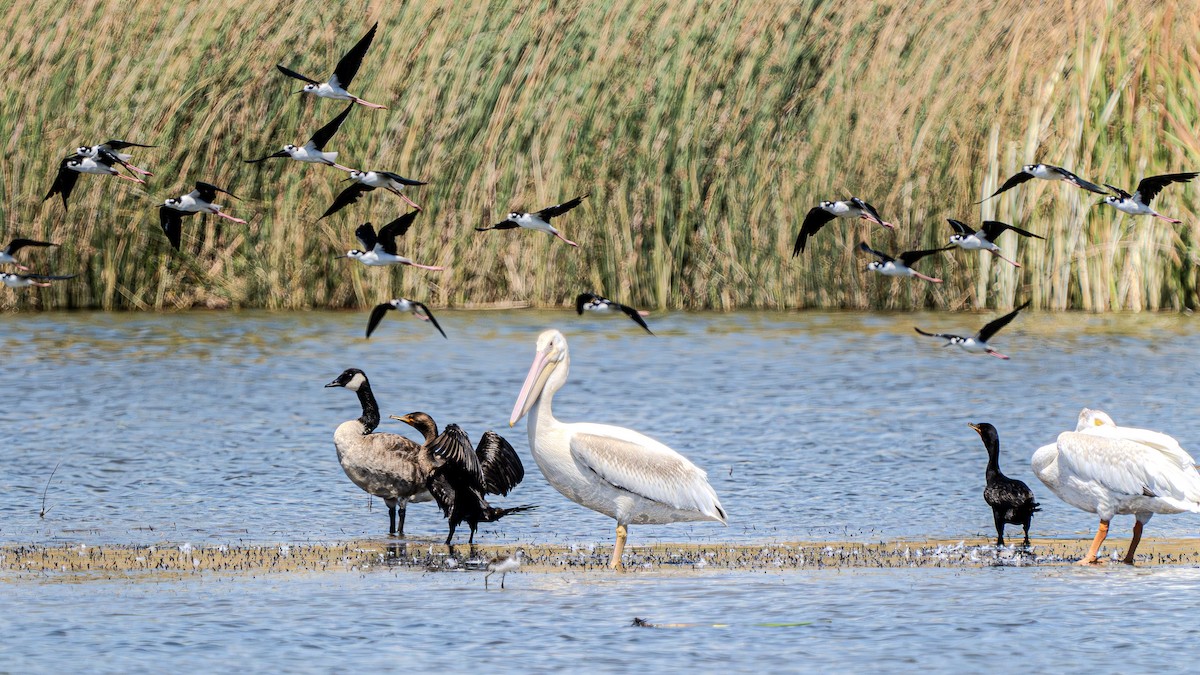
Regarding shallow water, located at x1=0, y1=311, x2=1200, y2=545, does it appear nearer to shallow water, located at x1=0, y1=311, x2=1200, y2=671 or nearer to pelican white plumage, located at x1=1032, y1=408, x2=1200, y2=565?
shallow water, located at x1=0, y1=311, x2=1200, y2=671

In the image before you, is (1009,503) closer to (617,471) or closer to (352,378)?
(617,471)

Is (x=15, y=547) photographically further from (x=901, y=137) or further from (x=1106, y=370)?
(x=901, y=137)

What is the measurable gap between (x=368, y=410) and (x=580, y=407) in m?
4.23

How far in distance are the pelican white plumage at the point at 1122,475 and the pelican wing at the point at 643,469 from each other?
73.3 inches

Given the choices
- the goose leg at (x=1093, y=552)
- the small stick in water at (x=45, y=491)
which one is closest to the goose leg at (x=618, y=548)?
the goose leg at (x=1093, y=552)

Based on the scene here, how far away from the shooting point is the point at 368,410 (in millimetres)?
11438

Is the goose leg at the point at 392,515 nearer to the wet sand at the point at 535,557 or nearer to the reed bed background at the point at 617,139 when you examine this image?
the wet sand at the point at 535,557

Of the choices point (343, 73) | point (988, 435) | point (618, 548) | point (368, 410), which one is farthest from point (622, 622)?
point (343, 73)

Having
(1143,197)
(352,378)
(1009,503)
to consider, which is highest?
(1143,197)

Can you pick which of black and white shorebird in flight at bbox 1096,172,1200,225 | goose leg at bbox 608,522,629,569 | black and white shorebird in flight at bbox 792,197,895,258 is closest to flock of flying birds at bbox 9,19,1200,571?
goose leg at bbox 608,522,629,569

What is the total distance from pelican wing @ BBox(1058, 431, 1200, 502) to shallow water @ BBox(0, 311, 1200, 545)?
1154 millimetres

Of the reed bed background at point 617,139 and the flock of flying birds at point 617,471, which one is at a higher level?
the reed bed background at point 617,139

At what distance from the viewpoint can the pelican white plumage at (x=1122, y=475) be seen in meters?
9.44

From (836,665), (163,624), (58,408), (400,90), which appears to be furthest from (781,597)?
(400,90)
